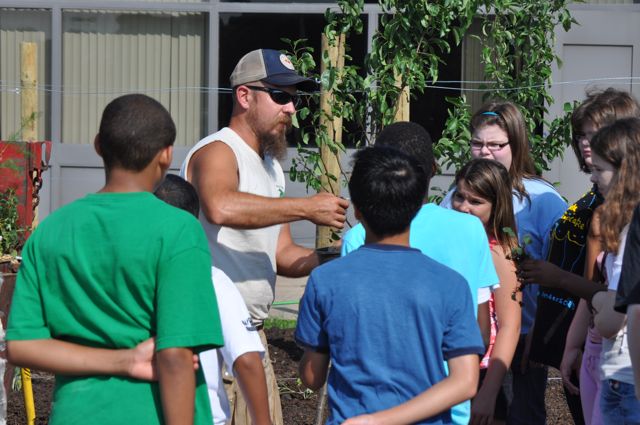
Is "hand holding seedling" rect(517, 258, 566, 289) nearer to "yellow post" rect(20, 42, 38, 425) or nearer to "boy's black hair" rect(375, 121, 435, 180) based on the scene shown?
"boy's black hair" rect(375, 121, 435, 180)

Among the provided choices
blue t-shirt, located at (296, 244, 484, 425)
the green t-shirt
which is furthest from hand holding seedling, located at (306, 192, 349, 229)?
the green t-shirt

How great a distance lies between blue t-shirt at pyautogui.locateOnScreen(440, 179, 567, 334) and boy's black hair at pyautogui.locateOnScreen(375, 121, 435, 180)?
1117 mm

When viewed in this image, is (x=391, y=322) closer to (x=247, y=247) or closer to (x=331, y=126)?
(x=247, y=247)

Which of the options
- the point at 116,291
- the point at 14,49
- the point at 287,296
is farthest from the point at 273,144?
the point at 14,49

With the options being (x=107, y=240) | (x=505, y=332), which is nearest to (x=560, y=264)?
(x=505, y=332)

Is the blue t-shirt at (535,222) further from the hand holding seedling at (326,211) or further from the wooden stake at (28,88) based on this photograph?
the wooden stake at (28,88)

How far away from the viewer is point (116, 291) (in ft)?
8.64

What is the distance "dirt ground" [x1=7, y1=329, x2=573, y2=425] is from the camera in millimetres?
5969

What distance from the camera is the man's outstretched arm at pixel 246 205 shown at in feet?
12.7

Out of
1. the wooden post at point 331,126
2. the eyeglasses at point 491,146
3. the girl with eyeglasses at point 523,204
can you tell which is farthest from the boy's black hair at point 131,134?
the wooden post at point 331,126

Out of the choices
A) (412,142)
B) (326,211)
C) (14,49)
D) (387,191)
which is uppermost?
(14,49)

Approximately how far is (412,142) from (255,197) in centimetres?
81

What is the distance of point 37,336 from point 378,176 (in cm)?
101

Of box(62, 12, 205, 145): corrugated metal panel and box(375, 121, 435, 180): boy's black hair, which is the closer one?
box(375, 121, 435, 180): boy's black hair
